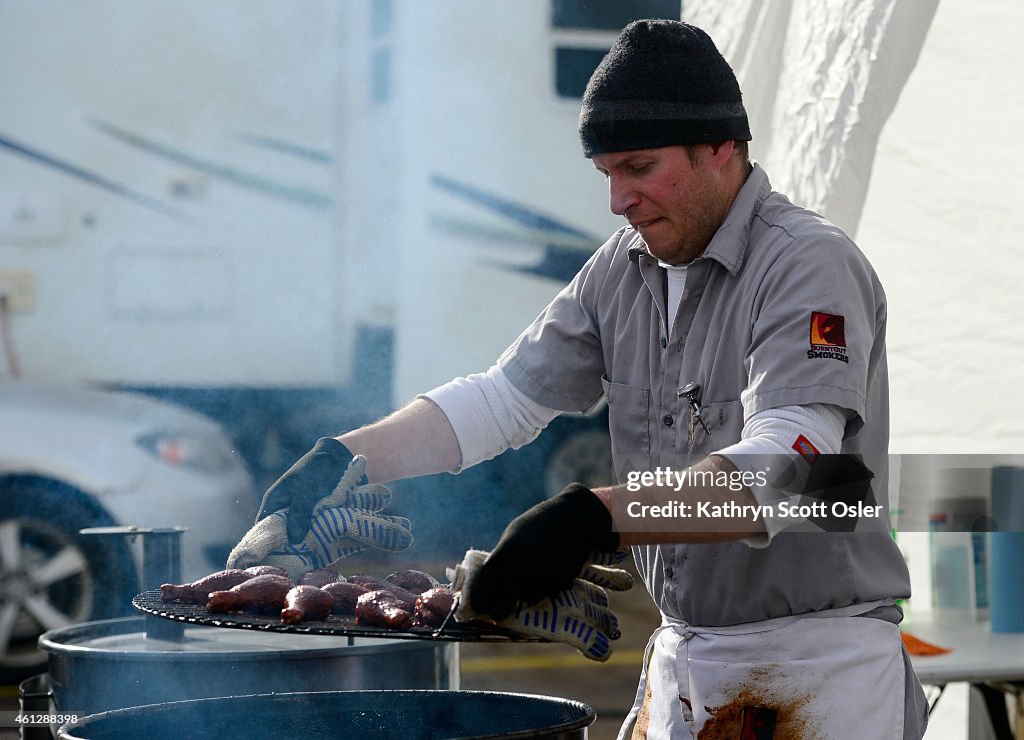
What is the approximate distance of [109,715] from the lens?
231 centimetres

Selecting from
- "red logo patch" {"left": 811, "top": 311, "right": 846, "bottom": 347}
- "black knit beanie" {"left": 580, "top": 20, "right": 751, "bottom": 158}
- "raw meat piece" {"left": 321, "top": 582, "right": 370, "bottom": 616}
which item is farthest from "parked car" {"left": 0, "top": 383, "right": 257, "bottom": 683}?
"red logo patch" {"left": 811, "top": 311, "right": 846, "bottom": 347}

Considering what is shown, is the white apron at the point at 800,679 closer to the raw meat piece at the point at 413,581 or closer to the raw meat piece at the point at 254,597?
the raw meat piece at the point at 413,581

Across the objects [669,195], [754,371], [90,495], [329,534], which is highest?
[669,195]

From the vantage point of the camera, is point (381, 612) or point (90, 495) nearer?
point (381, 612)

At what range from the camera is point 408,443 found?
8.84 feet

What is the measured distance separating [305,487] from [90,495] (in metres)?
3.93

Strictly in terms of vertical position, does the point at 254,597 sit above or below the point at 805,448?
below

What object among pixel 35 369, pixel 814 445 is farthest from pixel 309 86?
pixel 814 445

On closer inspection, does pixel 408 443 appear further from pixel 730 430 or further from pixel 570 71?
pixel 570 71

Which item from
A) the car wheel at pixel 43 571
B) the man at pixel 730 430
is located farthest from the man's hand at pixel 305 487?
the car wheel at pixel 43 571

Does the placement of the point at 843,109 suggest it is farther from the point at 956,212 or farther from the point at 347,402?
the point at 347,402

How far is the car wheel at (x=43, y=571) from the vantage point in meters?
6.16

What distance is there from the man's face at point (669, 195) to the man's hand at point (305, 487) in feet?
2.55

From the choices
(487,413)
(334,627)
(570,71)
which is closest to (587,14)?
(570,71)
